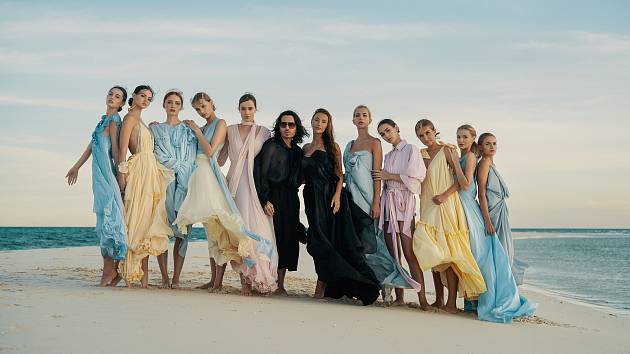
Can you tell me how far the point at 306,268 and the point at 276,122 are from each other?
611 centimetres

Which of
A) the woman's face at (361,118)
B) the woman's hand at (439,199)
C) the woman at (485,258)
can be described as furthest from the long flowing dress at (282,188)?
the woman at (485,258)

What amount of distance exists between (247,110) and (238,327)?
9.18 feet

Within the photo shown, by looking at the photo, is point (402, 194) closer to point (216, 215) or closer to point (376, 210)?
point (376, 210)

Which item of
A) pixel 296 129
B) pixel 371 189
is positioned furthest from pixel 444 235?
pixel 296 129

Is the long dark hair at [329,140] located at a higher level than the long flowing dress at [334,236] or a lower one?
higher

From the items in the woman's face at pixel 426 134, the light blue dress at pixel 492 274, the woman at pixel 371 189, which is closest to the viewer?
the light blue dress at pixel 492 274

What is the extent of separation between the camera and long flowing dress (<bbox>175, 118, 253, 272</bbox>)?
6387mm

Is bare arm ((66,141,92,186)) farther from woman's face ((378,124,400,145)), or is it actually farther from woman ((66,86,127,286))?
woman's face ((378,124,400,145))

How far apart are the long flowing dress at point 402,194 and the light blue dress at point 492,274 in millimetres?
520

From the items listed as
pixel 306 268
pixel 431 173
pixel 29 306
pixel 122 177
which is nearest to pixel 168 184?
pixel 122 177

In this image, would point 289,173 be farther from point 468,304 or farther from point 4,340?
point 4,340

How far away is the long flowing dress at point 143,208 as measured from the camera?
6500mm

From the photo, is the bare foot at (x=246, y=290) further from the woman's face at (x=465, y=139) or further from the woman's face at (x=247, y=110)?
the woman's face at (x=465, y=139)

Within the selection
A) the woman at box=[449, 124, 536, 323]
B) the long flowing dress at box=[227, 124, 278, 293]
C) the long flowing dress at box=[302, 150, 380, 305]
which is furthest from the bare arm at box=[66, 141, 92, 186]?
the woman at box=[449, 124, 536, 323]
